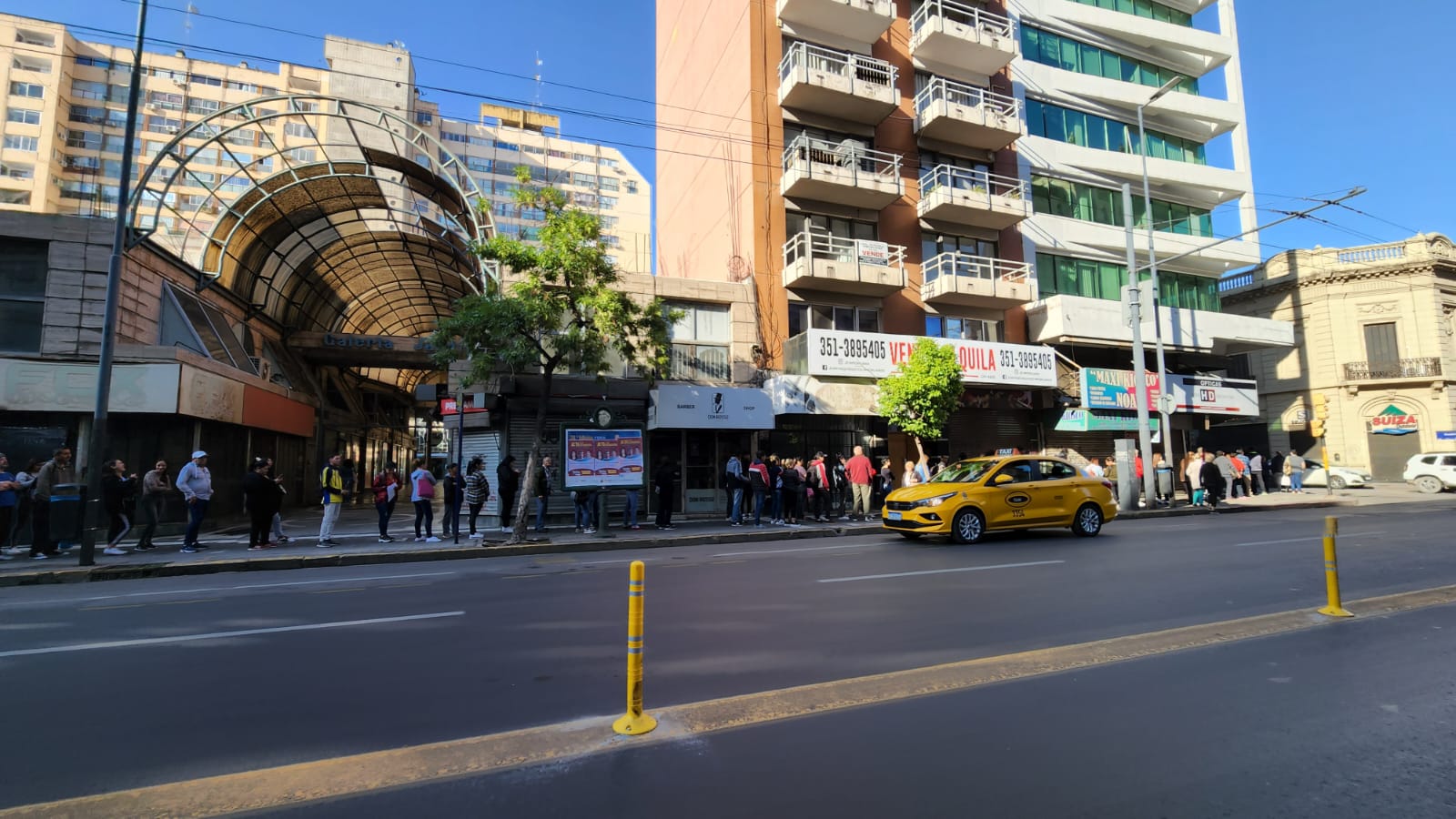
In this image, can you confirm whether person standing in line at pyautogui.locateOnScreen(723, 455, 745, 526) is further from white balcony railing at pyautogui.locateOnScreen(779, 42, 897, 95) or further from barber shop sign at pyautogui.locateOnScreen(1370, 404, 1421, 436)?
barber shop sign at pyautogui.locateOnScreen(1370, 404, 1421, 436)

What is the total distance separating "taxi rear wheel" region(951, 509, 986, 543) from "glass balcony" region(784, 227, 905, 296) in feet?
32.8

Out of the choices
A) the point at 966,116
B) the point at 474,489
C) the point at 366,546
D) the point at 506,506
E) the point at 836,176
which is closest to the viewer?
the point at 366,546

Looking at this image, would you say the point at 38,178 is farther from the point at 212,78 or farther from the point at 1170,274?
the point at 1170,274

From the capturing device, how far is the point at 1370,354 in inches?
1328

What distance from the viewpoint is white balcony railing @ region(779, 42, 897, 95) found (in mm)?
20766

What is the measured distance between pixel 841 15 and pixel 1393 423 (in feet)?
109

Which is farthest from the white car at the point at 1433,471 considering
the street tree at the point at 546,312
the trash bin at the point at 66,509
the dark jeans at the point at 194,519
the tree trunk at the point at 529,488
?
the trash bin at the point at 66,509

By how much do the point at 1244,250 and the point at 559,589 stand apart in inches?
1263

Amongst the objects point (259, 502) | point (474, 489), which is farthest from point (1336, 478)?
point (259, 502)

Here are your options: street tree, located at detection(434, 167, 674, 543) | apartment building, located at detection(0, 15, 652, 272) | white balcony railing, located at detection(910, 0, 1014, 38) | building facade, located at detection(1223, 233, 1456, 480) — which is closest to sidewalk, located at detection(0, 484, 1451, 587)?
street tree, located at detection(434, 167, 674, 543)

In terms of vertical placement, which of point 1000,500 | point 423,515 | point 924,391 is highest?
point 924,391

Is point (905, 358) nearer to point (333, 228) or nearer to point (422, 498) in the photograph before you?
point (422, 498)

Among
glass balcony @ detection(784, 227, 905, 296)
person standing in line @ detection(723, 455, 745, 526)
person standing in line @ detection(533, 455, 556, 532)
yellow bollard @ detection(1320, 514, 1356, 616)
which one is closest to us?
yellow bollard @ detection(1320, 514, 1356, 616)

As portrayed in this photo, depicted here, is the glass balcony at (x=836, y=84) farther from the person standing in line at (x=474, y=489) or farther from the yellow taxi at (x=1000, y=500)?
the person standing in line at (x=474, y=489)
